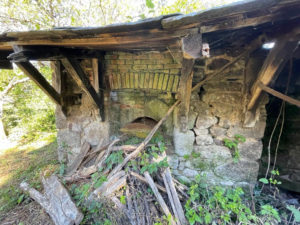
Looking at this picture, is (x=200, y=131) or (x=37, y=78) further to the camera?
(x=200, y=131)

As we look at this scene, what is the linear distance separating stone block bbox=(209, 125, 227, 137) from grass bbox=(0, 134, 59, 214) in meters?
2.87

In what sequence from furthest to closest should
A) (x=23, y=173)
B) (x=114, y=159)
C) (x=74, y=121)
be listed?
(x=23, y=173)
(x=74, y=121)
(x=114, y=159)

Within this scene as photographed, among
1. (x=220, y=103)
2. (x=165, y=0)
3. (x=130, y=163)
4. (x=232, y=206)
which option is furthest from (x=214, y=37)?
(x=165, y=0)

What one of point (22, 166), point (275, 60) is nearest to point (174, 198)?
point (275, 60)

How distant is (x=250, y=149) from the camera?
6.77 ft

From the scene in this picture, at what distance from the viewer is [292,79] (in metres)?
2.34

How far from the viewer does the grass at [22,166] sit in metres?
2.49

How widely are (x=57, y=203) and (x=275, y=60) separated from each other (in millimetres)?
→ 2837

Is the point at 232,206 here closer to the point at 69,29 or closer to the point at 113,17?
the point at 69,29

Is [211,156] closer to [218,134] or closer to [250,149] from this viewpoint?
[218,134]

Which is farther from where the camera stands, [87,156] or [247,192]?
[87,156]

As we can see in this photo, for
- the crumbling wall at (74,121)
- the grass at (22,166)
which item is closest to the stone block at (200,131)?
the crumbling wall at (74,121)

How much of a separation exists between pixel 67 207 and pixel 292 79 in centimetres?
372

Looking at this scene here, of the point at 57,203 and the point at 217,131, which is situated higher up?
the point at 217,131
